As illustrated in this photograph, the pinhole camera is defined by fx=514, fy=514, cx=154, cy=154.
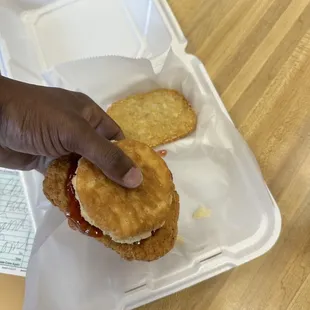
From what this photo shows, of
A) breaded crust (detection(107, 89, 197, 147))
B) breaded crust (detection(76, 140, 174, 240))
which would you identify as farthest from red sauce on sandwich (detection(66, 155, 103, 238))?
breaded crust (detection(107, 89, 197, 147))

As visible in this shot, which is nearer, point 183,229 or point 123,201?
point 123,201

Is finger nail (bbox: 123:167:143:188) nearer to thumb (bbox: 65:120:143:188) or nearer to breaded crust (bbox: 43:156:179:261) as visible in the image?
thumb (bbox: 65:120:143:188)

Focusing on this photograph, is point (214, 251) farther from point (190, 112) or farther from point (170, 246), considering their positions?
point (190, 112)

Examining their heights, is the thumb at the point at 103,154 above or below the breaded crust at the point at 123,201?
above

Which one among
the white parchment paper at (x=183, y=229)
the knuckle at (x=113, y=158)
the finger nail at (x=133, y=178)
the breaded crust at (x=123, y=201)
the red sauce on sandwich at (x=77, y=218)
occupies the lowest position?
the white parchment paper at (x=183, y=229)

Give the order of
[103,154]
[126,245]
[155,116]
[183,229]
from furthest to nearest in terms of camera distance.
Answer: [155,116]
[183,229]
[126,245]
[103,154]

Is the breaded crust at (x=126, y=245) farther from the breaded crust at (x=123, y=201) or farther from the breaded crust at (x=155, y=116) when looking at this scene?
the breaded crust at (x=155, y=116)

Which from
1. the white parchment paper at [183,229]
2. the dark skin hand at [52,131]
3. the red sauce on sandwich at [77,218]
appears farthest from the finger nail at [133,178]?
the white parchment paper at [183,229]

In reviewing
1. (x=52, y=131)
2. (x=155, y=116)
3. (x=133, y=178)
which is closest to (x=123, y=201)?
(x=133, y=178)

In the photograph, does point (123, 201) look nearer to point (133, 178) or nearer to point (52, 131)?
point (133, 178)
